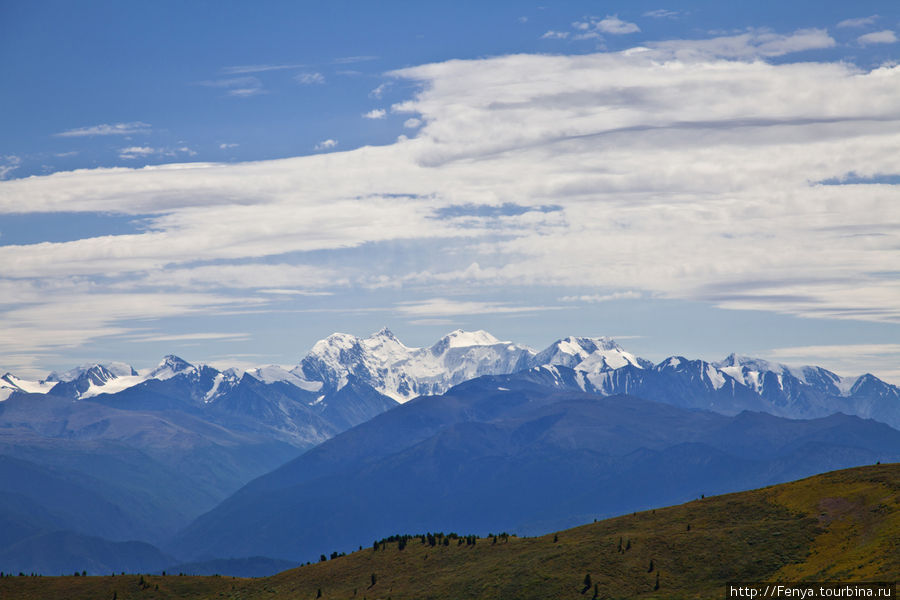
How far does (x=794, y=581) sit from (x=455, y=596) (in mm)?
43281

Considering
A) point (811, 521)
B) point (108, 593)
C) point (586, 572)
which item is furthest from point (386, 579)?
point (811, 521)

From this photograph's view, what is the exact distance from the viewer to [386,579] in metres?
148

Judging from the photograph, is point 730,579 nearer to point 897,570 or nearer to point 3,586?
point 897,570

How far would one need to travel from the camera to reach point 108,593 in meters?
159

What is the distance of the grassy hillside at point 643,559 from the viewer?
117562 mm

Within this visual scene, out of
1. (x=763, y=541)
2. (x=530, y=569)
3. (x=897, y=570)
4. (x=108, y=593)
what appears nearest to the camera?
(x=897, y=570)

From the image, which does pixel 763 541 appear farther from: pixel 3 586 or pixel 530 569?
pixel 3 586

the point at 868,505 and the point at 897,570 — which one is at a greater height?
the point at 868,505

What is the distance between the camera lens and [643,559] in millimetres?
128625

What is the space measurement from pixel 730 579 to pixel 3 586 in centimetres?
11247

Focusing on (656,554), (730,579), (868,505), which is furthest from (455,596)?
(868,505)

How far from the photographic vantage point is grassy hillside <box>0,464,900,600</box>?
118 metres

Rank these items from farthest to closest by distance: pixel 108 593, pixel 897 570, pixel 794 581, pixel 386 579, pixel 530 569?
pixel 108 593 < pixel 386 579 < pixel 530 569 < pixel 794 581 < pixel 897 570

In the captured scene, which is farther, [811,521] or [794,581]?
[811,521]
